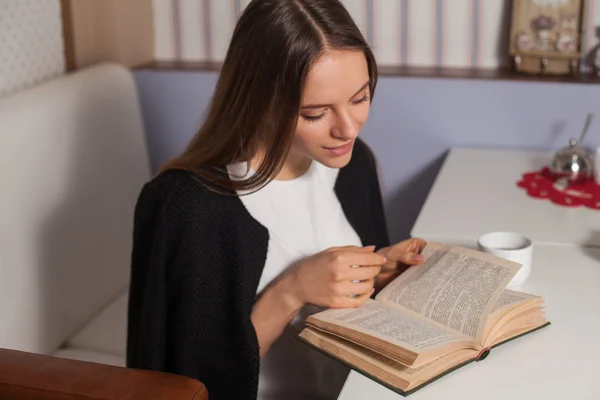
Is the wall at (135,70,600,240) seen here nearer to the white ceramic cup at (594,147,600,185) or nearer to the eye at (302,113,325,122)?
the white ceramic cup at (594,147,600,185)

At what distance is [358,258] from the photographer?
4.09ft

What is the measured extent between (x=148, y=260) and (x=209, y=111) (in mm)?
269

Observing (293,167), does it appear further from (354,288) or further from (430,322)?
(430,322)

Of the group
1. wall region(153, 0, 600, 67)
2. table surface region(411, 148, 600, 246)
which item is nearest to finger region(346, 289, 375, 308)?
table surface region(411, 148, 600, 246)

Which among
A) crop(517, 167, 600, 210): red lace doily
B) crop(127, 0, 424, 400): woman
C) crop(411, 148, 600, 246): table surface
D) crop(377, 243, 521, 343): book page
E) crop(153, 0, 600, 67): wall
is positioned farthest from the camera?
crop(153, 0, 600, 67): wall

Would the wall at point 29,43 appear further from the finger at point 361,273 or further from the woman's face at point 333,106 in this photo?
the finger at point 361,273

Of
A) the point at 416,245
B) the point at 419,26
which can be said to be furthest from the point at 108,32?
the point at 416,245

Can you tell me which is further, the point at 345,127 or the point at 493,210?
the point at 493,210

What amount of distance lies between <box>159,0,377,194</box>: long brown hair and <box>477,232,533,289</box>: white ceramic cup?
32 centimetres

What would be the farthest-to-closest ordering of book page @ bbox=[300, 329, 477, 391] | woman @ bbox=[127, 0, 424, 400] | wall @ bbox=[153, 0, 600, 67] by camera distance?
wall @ bbox=[153, 0, 600, 67]
woman @ bbox=[127, 0, 424, 400]
book page @ bbox=[300, 329, 477, 391]

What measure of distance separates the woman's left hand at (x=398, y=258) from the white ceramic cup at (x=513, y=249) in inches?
4.1

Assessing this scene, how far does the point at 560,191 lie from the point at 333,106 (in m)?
0.73

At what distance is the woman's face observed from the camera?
4.12 feet

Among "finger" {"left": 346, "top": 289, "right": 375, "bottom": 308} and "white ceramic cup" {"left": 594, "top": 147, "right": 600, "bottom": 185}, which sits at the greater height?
"white ceramic cup" {"left": 594, "top": 147, "right": 600, "bottom": 185}
